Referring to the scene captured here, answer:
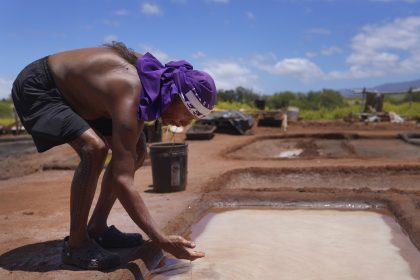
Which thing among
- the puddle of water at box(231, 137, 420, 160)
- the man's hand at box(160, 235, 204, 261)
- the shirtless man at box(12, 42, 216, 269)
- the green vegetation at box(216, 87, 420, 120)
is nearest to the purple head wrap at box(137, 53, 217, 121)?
the shirtless man at box(12, 42, 216, 269)

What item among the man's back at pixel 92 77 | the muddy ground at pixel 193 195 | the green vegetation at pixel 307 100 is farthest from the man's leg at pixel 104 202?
the green vegetation at pixel 307 100

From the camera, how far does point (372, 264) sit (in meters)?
3.36

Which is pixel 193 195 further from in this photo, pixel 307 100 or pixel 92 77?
pixel 307 100

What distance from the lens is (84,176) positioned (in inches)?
109

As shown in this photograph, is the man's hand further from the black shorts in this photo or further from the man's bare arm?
the black shorts

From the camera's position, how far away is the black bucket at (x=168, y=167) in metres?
5.77

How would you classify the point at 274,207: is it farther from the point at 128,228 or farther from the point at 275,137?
the point at 275,137

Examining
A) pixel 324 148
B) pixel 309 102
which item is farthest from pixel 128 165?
pixel 309 102

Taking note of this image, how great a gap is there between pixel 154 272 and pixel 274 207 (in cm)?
223

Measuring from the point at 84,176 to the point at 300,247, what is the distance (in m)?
1.80

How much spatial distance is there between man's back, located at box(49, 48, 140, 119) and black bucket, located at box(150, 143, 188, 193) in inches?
113

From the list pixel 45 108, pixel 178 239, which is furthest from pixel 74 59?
pixel 178 239

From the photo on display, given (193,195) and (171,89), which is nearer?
(171,89)

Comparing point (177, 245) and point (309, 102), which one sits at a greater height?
point (309, 102)
